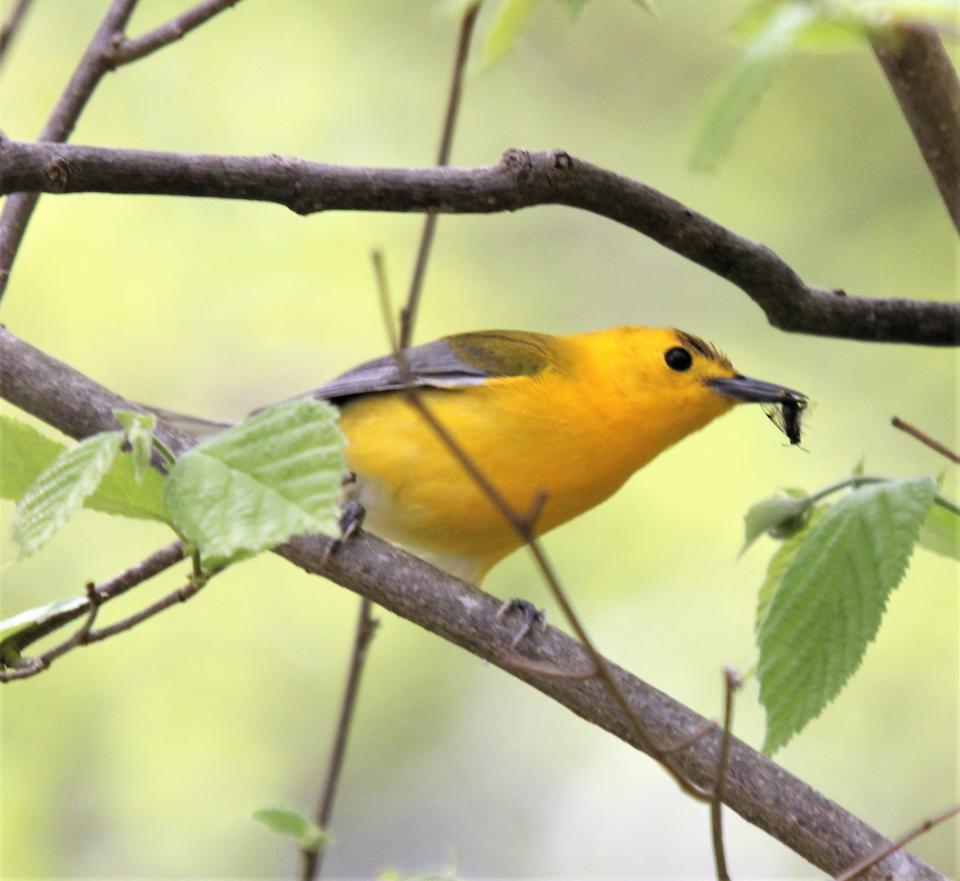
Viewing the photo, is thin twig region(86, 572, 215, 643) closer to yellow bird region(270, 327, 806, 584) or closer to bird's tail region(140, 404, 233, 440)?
yellow bird region(270, 327, 806, 584)

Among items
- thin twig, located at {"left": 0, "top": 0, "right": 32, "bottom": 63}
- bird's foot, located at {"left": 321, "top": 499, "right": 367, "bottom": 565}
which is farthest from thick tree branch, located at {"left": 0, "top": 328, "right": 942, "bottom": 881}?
thin twig, located at {"left": 0, "top": 0, "right": 32, "bottom": 63}

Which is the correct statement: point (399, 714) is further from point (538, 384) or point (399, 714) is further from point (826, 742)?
point (538, 384)

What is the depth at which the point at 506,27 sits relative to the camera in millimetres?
2754

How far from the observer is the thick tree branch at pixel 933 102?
8.73ft

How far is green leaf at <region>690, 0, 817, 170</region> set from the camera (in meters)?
1.56

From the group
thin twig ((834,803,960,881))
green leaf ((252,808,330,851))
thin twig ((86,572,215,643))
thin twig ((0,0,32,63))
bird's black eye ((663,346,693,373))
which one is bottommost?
thin twig ((834,803,960,881))

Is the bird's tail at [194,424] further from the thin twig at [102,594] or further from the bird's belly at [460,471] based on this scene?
the thin twig at [102,594]

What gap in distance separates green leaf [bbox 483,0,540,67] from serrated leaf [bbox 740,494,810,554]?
1103 mm

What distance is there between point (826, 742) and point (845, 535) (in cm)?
523

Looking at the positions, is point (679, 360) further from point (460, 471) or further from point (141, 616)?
point (141, 616)

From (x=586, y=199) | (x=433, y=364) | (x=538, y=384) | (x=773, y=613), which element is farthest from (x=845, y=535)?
(x=433, y=364)

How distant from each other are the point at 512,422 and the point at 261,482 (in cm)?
248

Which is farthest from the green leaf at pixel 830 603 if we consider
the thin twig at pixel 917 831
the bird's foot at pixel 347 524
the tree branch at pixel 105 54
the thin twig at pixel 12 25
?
the thin twig at pixel 12 25

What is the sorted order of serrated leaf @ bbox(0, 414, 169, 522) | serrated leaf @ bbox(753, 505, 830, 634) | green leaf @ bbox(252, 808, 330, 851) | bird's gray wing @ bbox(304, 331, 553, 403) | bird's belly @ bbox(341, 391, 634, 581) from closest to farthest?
serrated leaf @ bbox(0, 414, 169, 522) < serrated leaf @ bbox(753, 505, 830, 634) < green leaf @ bbox(252, 808, 330, 851) < bird's belly @ bbox(341, 391, 634, 581) < bird's gray wing @ bbox(304, 331, 553, 403)
